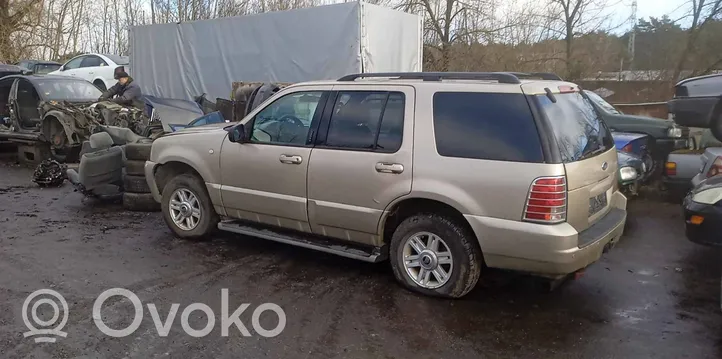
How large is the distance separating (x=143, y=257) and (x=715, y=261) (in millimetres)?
5704

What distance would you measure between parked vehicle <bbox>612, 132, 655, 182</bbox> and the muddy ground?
2.25 metres

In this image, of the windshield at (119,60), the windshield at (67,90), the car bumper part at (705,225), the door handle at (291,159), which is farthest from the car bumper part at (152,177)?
the windshield at (119,60)

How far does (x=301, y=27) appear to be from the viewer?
36.3 feet

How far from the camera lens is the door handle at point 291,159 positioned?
513 centimetres

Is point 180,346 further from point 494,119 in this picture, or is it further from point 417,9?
point 417,9

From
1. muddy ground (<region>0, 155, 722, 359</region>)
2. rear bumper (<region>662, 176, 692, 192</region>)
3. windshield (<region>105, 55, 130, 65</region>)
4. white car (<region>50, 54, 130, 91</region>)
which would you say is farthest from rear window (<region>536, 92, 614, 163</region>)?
windshield (<region>105, 55, 130, 65</region>)

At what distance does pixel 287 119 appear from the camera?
545 centimetres

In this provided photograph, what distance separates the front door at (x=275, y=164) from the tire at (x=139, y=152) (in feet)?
7.22

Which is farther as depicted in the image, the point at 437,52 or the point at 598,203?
the point at 437,52

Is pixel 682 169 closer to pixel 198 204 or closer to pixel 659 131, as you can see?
pixel 659 131

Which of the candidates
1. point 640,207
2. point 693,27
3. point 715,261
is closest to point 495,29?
point 693,27

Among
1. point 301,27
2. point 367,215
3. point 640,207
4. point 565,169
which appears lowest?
point 640,207

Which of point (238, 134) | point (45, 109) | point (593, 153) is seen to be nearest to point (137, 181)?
point (238, 134)

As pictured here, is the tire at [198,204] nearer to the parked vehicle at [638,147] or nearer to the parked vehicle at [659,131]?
the parked vehicle at [638,147]
